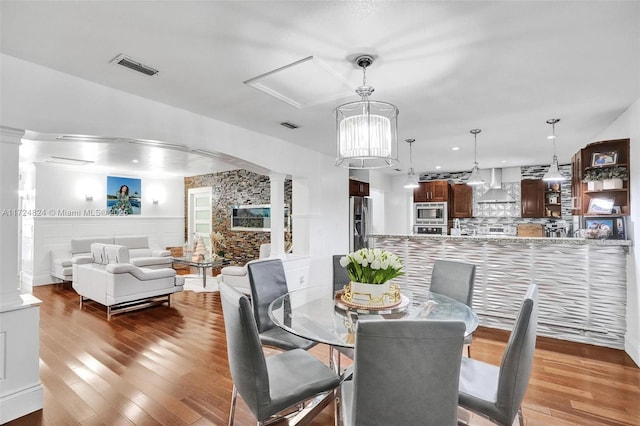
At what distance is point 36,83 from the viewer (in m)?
2.49

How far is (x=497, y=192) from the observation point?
7.65m

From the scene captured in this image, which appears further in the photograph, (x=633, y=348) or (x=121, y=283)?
(x=121, y=283)

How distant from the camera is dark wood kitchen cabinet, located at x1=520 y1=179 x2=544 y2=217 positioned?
7.08m

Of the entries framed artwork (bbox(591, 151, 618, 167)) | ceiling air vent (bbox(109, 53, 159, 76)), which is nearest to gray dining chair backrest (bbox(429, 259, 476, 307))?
framed artwork (bbox(591, 151, 618, 167))

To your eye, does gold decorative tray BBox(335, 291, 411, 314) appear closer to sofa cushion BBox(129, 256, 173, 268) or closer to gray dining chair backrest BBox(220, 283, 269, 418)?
gray dining chair backrest BBox(220, 283, 269, 418)

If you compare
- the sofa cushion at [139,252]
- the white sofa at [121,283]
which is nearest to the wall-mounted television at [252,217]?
the sofa cushion at [139,252]

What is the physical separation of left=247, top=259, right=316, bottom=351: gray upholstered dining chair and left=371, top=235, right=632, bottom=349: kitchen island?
1.34m

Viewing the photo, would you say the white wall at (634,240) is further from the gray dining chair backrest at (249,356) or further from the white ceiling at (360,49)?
the gray dining chair backrest at (249,356)

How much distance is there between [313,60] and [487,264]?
11.0ft

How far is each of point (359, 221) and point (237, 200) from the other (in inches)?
124

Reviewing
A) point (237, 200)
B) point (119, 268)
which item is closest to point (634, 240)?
point (119, 268)

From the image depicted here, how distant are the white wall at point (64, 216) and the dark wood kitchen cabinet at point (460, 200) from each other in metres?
7.59

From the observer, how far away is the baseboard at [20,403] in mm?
2223

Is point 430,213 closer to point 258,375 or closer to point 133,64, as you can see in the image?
point 133,64
